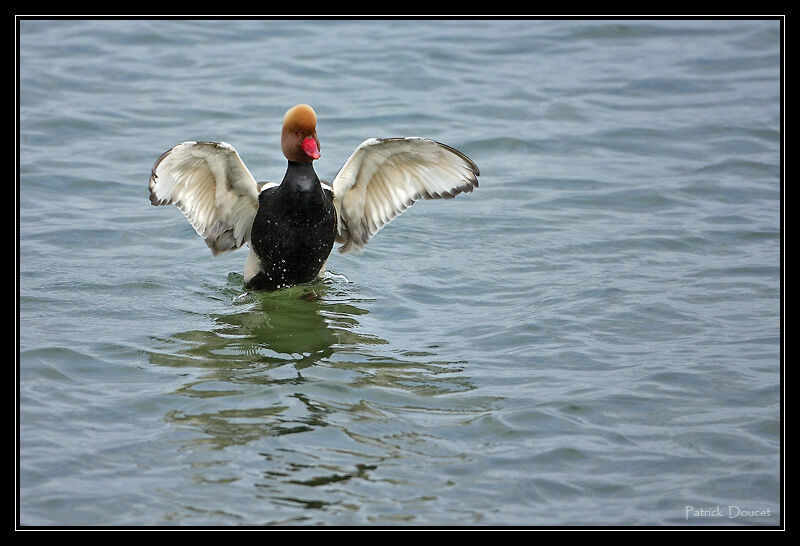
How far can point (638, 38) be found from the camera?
48.3 ft

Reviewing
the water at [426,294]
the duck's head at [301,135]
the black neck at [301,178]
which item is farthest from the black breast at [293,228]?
the water at [426,294]

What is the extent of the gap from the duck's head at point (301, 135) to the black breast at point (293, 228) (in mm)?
131

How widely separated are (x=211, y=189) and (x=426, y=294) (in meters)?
1.89

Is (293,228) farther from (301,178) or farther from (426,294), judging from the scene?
(426,294)

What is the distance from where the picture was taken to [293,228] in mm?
7691

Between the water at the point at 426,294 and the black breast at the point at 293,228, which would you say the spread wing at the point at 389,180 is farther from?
the water at the point at 426,294

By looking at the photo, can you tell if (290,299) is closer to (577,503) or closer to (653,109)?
(577,503)

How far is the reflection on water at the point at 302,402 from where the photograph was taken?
17.0 feet

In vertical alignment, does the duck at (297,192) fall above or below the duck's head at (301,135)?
below

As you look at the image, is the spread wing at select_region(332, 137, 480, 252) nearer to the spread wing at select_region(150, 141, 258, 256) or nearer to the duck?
the duck

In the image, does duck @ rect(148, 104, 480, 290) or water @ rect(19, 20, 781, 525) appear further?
duck @ rect(148, 104, 480, 290)

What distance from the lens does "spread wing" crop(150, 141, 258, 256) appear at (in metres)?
7.26

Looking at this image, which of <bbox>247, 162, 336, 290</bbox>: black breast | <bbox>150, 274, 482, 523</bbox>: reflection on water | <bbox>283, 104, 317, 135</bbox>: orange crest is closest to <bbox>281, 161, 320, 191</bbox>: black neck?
<bbox>247, 162, 336, 290</bbox>: black breast

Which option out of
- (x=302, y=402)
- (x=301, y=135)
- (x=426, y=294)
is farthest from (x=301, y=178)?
(x=302, y=402)
